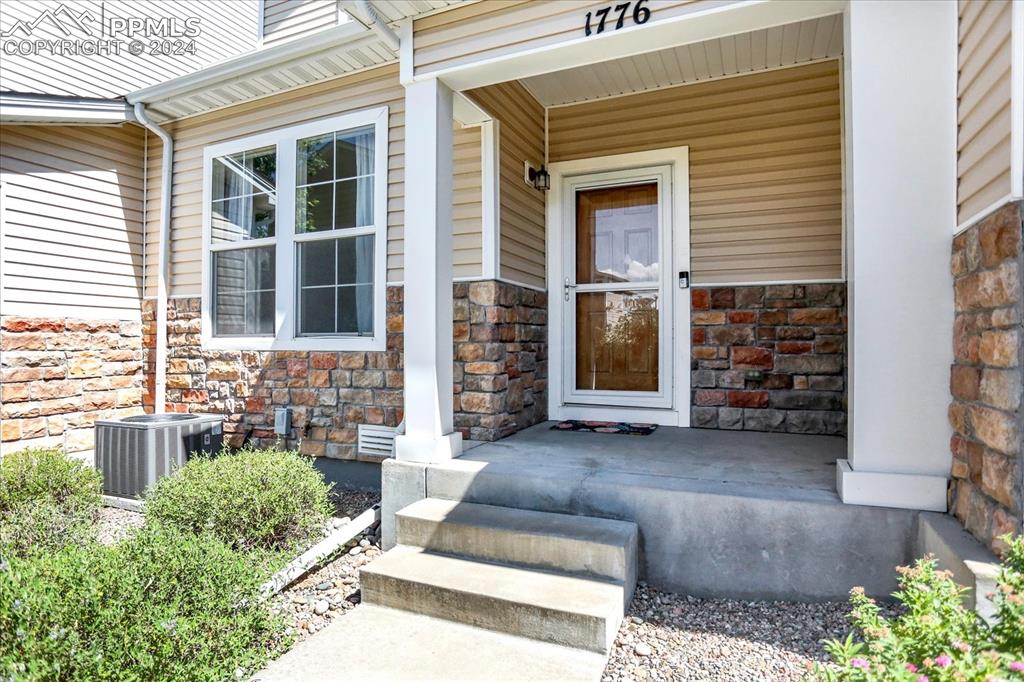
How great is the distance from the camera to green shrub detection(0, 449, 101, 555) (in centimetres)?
305

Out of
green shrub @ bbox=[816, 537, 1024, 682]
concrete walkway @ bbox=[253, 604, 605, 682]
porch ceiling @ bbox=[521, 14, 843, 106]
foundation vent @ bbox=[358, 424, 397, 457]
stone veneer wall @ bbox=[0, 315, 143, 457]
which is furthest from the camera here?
stone veneer wall @ bbox=[0, 315, 143, 457]

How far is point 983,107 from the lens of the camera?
6.43 feet

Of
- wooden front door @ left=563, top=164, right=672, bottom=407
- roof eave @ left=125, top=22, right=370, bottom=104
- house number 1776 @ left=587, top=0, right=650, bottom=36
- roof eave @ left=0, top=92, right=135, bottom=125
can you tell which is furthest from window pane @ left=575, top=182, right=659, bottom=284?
roof eave @ left=0, top=92, right=135, bottom=125

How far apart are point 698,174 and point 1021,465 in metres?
2.99

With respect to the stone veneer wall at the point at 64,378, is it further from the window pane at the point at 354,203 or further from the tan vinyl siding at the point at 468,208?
the tan vinyl siding at the point at 468,208

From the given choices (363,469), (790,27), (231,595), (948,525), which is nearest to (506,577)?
(231,595)

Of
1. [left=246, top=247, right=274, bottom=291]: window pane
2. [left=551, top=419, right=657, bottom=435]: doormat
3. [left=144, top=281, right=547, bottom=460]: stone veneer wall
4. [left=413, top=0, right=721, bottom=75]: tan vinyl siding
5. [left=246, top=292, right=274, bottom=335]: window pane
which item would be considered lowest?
[left=551, top=419, right=657, bottom=435]: doormat

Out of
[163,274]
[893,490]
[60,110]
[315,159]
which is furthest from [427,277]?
[60,110]

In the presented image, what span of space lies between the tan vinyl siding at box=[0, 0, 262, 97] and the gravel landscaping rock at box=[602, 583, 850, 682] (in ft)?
21.2

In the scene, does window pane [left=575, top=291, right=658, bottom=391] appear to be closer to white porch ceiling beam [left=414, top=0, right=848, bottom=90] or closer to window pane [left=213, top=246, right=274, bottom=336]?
white porch ceiling beam [left=414, top=0, right=848, bottom=90]

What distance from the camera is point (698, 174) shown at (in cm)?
423

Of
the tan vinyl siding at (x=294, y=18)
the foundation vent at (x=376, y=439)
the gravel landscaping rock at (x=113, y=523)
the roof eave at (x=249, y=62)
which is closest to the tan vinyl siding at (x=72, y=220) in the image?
the roof eave at (x=249, y=62)

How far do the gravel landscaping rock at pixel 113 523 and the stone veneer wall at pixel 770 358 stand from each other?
12.6 feet

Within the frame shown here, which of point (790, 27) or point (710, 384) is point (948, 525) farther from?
point (790, 27)
